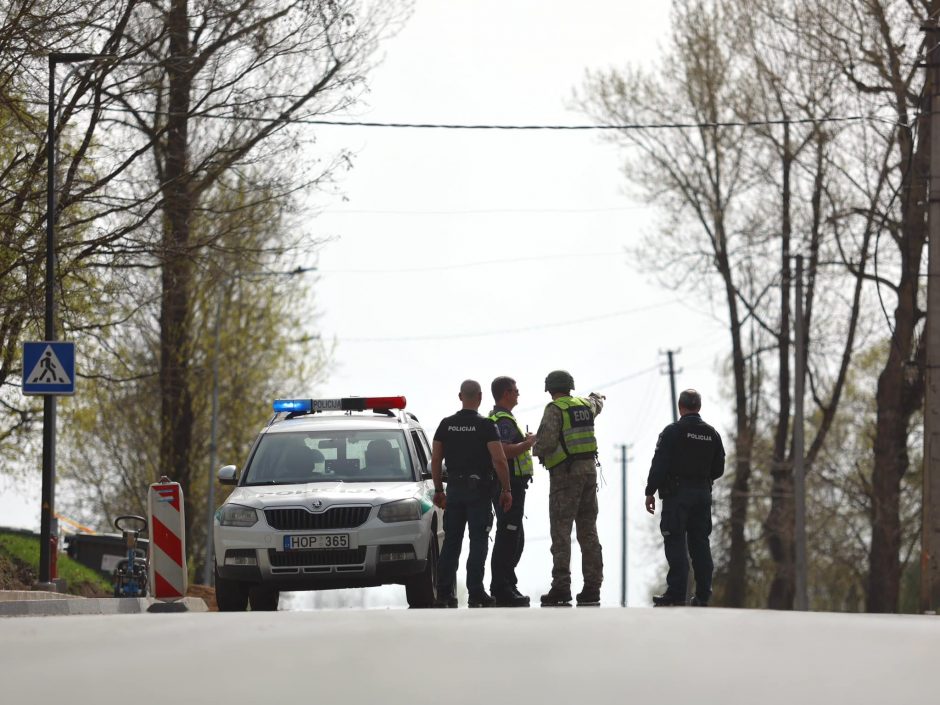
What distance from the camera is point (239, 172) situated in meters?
25.3

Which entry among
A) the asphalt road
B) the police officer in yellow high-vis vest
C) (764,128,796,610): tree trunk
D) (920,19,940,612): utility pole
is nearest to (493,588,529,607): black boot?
the police officer in yellow high-vis vest

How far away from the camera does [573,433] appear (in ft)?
45.0


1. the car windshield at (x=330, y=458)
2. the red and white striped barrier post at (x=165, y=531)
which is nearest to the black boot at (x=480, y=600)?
the car windshield at (x=330, y=458)

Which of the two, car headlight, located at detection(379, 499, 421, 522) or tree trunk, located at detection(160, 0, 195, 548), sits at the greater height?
tree trunk, located at detection(160, 0, 195, 548)

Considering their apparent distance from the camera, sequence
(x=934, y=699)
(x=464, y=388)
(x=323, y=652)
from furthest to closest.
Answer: (x=464, y=388), (x=323, y=652), (x=934, y=699)

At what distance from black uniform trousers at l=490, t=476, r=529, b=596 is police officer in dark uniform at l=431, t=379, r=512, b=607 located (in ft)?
0.91

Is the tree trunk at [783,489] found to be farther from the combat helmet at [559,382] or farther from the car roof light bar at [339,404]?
the combat helmet at [559,382]

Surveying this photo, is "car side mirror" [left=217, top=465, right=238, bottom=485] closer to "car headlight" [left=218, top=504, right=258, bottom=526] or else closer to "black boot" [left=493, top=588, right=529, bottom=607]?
"car headlight" [left=218, top=504, right=258, bottom=526]

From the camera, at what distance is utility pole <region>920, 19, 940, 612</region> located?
69.6 feet

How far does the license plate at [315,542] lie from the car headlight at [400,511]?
0.36 meters

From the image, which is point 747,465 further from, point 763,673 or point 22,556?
point 763,673

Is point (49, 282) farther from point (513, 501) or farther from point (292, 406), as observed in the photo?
point (513, 501)

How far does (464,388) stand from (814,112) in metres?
20.6

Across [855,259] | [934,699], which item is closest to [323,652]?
[934,699]
